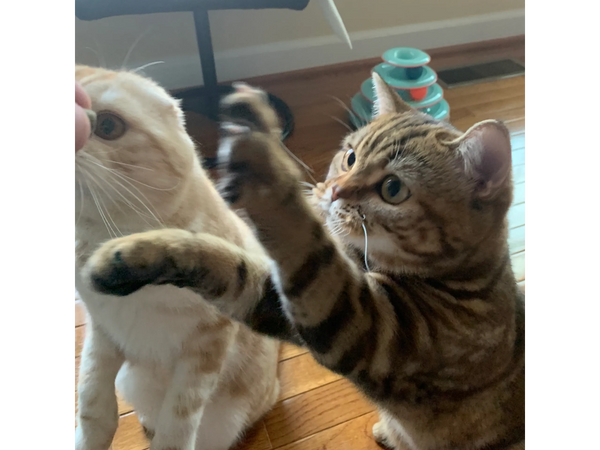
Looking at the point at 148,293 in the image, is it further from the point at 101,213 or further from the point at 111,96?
the point at 111,96

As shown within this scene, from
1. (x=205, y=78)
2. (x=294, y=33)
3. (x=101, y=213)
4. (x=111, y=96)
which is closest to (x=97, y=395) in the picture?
(x=101, y=213)

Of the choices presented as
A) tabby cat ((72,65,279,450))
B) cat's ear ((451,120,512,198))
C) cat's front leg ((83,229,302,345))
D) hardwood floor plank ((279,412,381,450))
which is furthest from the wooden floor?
cat's ear ((451,120,512,198))

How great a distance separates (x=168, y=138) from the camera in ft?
1.78

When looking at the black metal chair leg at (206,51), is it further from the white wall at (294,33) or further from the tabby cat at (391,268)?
the tabby cat at (391,268)

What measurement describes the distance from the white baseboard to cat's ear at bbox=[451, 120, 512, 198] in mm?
Result: 1191

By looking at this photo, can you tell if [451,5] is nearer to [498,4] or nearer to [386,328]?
[498,4]

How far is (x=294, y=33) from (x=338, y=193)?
1495 millimetres

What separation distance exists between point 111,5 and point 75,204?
836mm

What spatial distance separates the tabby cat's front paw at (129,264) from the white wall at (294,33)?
988mm

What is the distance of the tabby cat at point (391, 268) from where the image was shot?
414 millimetres

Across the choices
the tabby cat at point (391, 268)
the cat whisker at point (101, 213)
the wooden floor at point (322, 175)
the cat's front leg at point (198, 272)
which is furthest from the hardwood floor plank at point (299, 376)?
the cat whisker at point (101, 213)

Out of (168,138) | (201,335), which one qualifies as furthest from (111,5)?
(201,335)

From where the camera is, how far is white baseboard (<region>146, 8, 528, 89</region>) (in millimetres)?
1663

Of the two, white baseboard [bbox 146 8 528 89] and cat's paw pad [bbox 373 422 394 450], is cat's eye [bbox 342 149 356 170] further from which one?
white baseboard [bbox 146 8 528 89]
